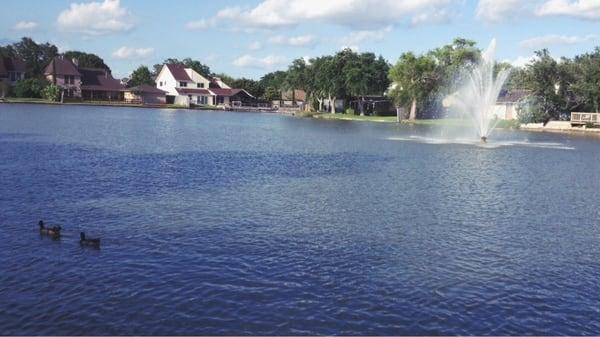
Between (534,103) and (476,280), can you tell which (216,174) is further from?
(534,103)

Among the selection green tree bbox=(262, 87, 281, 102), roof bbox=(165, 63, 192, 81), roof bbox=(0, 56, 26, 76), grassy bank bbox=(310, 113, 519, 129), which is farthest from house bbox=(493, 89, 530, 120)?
roof bbox=(0, 56, 26, 76)

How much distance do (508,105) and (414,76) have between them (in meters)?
20.1

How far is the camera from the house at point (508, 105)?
11169cm

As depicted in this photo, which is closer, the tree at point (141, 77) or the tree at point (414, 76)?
the tree at point (414, 76)

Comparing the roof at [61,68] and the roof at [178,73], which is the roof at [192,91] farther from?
the roof at [61,68]

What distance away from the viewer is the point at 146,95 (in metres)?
163

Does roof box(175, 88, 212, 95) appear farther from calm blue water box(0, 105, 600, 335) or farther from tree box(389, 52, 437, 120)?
calm blue water box(0, 105, 600, 335)

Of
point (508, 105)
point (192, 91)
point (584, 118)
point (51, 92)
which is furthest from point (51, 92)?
point (584, 118)

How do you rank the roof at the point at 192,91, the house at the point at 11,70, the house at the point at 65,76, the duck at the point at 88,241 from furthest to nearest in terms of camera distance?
the roof at the point at 192,91 < the house at the point at 65,76 < the house at the point at 11,70 < the duck at the point at 88,241

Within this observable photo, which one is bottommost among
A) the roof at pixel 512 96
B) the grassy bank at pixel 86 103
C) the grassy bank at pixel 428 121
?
the grassy bank at pixel 428 121

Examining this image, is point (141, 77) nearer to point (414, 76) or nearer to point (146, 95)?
point (146, 95)

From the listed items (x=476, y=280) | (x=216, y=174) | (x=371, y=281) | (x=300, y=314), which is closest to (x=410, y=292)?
(x=371, y=281)

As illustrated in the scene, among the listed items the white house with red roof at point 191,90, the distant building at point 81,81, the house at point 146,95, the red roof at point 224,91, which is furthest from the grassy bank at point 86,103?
the red roof at point 224,91

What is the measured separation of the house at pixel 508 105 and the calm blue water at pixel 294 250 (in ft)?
239
